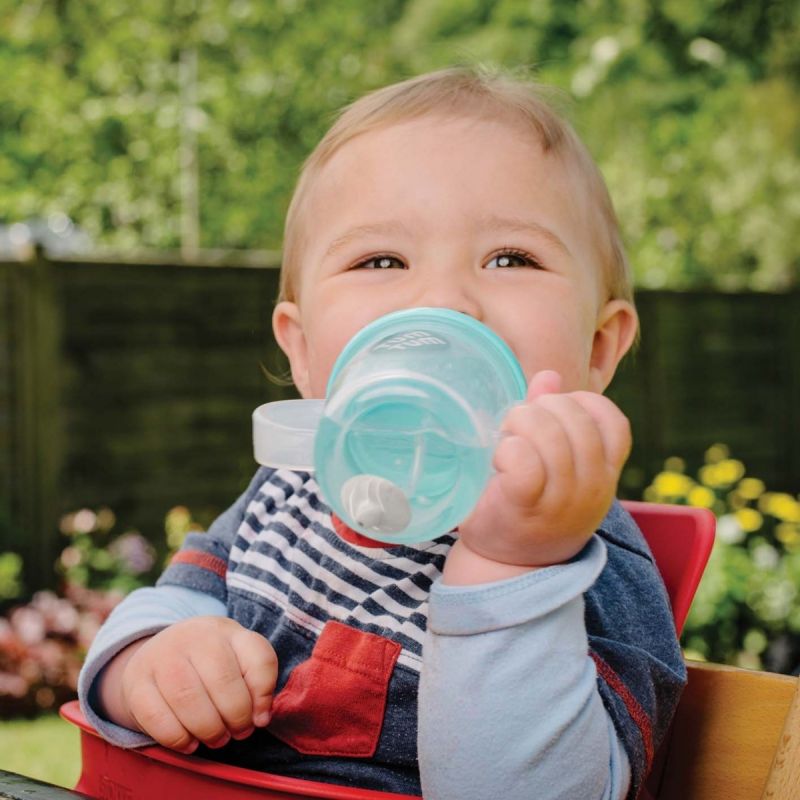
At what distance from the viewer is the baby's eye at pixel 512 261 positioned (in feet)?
4.76

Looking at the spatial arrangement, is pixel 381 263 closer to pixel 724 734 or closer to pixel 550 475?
pixel 550 475

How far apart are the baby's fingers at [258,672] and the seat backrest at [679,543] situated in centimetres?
53

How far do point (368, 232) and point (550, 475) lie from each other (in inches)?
22.0

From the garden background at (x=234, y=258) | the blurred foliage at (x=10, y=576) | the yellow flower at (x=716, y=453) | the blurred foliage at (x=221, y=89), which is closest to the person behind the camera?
the blurred foliage at (x=10, y=576)

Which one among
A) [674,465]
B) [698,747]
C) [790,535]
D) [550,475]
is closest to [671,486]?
[790,535]

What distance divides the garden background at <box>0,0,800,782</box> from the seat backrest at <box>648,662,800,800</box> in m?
1.06

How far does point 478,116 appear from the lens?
1580 millimetres

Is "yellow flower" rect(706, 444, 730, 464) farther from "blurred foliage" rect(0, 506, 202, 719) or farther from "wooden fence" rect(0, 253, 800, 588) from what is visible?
"blurred foliage" rect(0, 506, 202, 719)

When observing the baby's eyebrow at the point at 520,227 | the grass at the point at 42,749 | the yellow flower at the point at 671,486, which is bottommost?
the grass at the point at 42,749

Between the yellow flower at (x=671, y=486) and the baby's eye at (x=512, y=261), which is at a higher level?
Answer: the baby's eye at (x=512, y=261)

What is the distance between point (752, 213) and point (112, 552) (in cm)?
1077

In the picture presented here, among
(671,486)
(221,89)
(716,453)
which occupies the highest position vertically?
(221,89)

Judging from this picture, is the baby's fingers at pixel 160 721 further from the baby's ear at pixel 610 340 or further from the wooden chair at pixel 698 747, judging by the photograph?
the baby's ear at pixel 610 340

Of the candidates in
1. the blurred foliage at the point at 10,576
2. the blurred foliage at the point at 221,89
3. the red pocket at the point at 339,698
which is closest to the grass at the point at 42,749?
the blurred foliage at the point at 10,576
